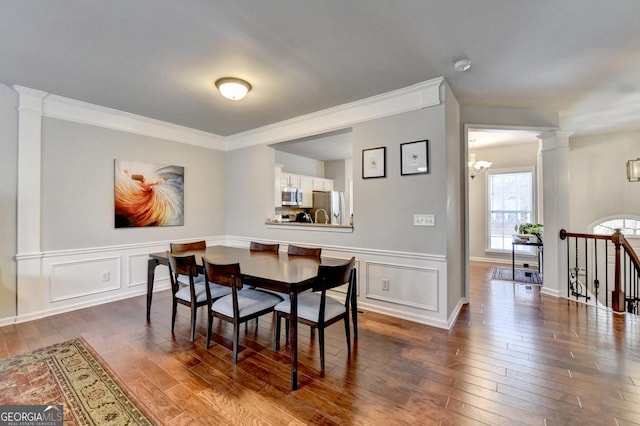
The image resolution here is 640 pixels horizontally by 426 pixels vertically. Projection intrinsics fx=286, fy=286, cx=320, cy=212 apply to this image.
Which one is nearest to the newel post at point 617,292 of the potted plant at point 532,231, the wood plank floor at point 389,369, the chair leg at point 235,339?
the wood plank floor at point 389,369

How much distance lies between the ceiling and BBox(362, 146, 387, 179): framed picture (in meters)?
0.66

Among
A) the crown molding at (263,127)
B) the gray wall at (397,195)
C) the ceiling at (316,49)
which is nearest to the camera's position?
the ceiling at (316,49)

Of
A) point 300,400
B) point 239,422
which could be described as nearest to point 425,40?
point 300,400

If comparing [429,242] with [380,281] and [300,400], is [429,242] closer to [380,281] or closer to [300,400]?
[380,281]

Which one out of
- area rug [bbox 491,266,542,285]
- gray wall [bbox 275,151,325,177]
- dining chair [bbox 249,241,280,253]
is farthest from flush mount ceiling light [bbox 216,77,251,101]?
area rug [bbox 491,266,542,285]

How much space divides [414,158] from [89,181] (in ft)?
13.2

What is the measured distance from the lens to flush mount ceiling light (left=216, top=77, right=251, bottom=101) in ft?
Result: 9.35

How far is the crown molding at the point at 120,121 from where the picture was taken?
11.1 feet

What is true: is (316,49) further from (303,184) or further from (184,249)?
(303,184)

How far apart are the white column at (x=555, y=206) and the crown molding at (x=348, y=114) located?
7.95 ft

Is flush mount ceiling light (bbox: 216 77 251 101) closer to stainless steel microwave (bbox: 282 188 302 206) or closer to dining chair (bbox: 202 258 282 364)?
dining chair (bbox: 202 258 282 364)

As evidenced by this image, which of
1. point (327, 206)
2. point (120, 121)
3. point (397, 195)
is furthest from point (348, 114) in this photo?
point (327, 206)

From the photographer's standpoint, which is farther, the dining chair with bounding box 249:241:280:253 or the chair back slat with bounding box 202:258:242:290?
the dining chair with bounding box 249:241:280:253

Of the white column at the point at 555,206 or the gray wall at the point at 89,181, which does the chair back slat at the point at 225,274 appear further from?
the white column at the point at 555,206
